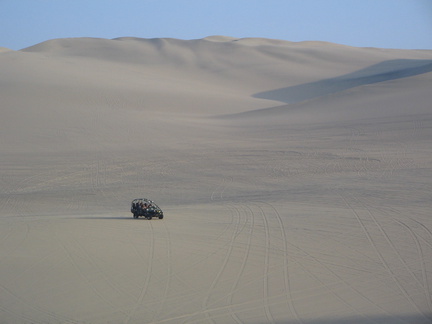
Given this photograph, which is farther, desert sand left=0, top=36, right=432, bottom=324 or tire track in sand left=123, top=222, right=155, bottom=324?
desert sand left=0, top=36, right=432, bottom=324

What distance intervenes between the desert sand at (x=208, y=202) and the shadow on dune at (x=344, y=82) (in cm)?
959

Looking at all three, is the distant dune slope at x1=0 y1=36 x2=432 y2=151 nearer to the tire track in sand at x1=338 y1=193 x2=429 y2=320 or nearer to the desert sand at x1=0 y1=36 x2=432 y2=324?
the desert sand at x1=0 y1=36 x2=432 y2=324

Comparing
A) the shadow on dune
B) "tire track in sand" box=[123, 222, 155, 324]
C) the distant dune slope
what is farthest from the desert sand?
the shadow on dune

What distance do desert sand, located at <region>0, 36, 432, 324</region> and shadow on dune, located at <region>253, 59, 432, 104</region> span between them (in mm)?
9591

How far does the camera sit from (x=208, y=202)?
20203mm

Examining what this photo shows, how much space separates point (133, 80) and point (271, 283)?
47257 millimetres

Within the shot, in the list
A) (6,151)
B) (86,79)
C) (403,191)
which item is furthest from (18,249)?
(86,79)

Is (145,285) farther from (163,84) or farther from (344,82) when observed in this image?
(344,82)

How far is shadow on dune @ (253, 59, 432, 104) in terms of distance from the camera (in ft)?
211

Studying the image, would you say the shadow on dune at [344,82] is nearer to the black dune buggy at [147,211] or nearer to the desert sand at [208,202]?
the desert sand at [208,202]

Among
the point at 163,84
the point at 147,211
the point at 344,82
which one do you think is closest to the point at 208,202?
the point at 147,211

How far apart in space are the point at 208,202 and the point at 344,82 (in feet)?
174

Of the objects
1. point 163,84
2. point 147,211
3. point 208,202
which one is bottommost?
point 208,202

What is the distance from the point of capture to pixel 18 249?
487 inches
